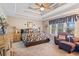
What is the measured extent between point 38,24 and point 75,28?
0.65 metres

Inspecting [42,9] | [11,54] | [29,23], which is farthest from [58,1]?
[11,54]

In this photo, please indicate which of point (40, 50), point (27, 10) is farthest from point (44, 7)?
point (40, 50)

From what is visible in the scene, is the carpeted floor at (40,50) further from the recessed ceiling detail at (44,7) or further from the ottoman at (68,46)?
the recessed ceiling detail at (44,7)

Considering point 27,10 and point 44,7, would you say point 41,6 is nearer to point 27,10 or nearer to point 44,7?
point 44,7

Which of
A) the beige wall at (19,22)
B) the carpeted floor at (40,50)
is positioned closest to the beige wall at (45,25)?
the beige wall at (19,22)

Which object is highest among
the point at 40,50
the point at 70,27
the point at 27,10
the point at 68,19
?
the point at 27,10

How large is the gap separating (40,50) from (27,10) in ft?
2.46

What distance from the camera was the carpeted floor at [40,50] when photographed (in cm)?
227

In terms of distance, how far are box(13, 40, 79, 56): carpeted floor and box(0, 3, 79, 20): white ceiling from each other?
485 millimetres

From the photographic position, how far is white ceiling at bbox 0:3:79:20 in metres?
2.23

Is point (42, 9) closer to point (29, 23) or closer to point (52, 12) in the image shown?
point (52, 12)

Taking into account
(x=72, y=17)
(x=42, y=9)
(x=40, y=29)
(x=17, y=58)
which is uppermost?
(x=42, y=9)

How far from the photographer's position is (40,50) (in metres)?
2.32

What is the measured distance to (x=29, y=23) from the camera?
7.52 feet
